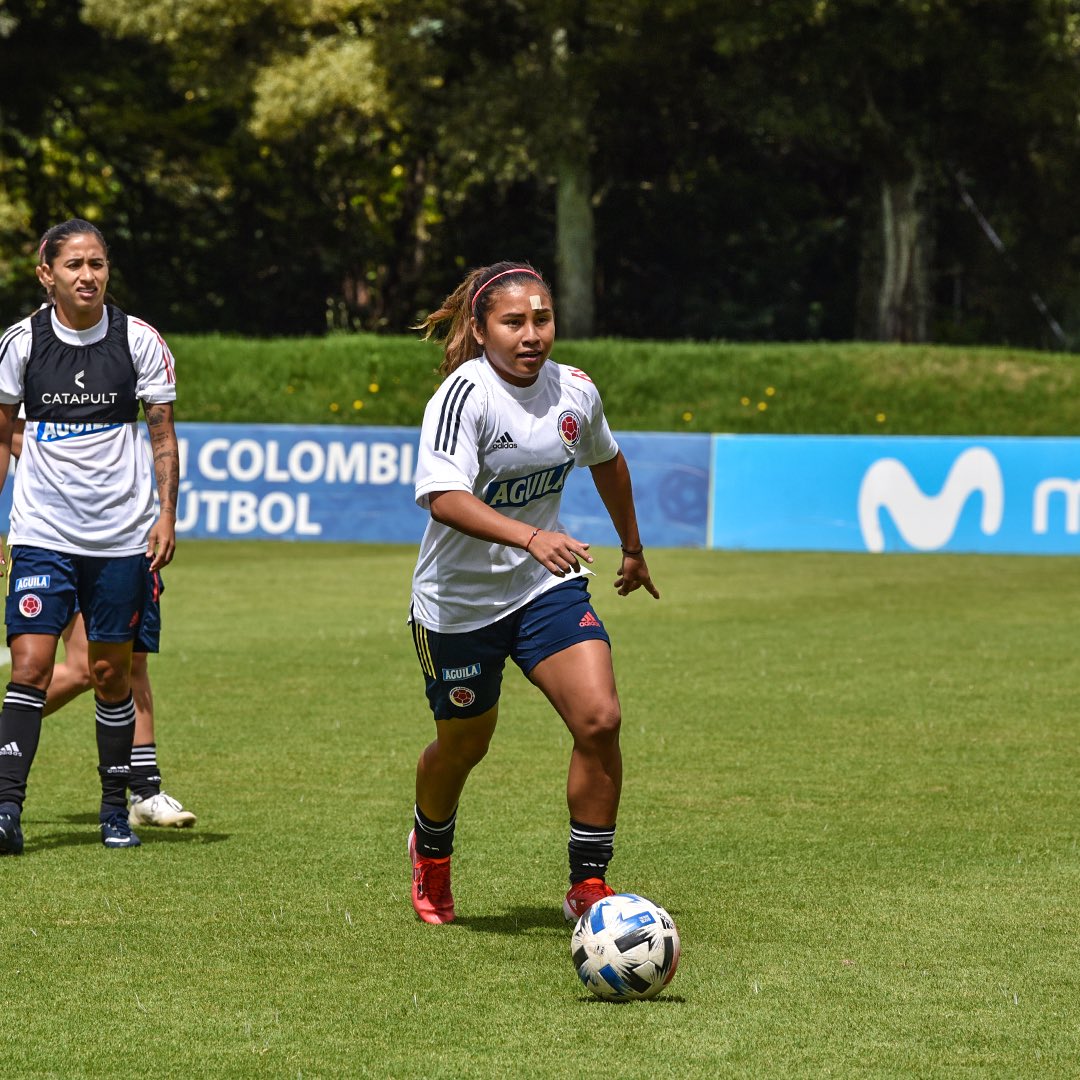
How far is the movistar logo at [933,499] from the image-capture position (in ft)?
68.2

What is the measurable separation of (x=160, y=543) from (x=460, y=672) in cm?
167

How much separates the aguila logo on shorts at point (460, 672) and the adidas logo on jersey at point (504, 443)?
65 centimetres

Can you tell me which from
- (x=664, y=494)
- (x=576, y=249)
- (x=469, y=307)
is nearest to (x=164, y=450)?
(x=469, y=307)

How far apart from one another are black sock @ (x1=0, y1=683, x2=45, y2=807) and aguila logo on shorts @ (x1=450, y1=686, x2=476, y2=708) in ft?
6.30

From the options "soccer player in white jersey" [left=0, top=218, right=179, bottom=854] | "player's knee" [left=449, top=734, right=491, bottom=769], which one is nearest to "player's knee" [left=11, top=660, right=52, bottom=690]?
"soccer player in white jersey" [left=0, top=218, right=179, bottom=854]

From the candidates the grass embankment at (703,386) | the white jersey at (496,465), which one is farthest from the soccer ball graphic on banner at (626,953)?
the grass embankment at (703,386)

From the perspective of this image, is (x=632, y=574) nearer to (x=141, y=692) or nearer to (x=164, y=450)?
(x=164, y=450)

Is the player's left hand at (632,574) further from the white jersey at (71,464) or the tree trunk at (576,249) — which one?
the tree trunk at (576,249)

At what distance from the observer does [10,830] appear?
6676mm

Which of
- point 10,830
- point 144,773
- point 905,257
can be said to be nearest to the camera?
point 10,830

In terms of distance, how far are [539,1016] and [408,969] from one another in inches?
22.7

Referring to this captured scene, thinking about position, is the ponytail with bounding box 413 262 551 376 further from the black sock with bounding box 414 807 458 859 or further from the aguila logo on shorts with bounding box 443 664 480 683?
the black sock with bounding box 414 807 458 859

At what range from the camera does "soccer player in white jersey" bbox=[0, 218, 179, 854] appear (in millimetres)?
6730

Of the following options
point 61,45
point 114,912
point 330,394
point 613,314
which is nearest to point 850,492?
point 330,394
